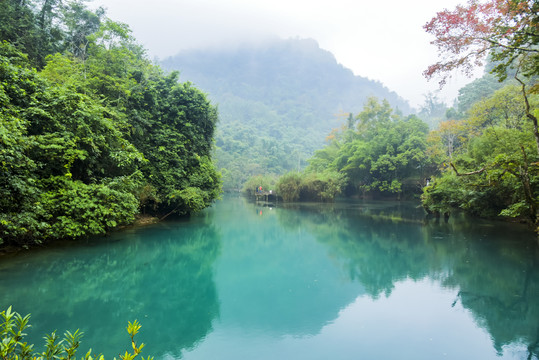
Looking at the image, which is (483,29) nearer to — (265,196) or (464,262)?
(464,262)

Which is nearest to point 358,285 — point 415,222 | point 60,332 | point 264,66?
point 60,332

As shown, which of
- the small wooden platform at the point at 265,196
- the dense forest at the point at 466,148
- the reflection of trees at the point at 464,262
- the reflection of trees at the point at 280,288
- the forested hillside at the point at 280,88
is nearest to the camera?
the reflection of trees at the point at 280,288

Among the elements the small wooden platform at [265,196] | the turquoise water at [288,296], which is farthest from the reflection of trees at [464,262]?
the small wooden platform at [265,196]

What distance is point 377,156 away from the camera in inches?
1131

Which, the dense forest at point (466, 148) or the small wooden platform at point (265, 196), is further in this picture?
the small wooden platform at point (265, 196)

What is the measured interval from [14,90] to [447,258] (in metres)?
11.1

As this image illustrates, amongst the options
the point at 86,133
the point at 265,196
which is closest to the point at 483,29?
the point at 86,133

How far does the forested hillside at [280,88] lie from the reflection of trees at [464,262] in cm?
4601

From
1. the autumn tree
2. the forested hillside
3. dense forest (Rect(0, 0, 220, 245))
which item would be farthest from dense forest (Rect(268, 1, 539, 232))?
the forested hillside

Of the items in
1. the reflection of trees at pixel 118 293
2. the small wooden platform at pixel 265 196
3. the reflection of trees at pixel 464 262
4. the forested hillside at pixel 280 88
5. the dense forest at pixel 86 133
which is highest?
the forested hillside at pixel 280 88

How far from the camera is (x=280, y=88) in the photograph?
367 ft

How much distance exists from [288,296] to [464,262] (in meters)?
4.83

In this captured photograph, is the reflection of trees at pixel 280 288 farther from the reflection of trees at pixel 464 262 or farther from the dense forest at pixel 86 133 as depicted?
the dense forest at pixel 86 133

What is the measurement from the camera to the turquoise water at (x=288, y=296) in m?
3.94
